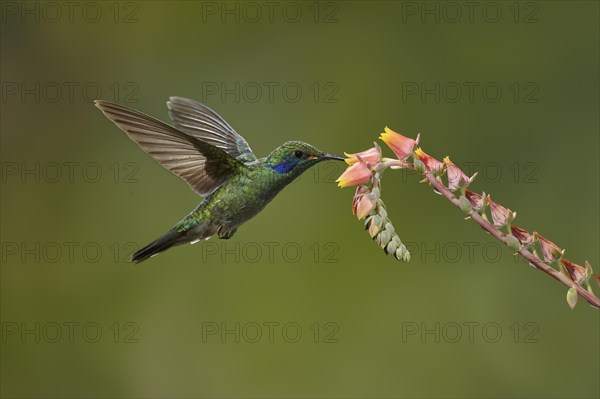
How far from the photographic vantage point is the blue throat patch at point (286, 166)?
1710mm

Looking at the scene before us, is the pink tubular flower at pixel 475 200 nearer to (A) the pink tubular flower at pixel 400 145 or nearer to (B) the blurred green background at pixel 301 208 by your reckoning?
(A) the pink tubular flower at pixel 400 145

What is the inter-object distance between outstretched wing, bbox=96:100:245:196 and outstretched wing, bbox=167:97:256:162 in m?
0.12

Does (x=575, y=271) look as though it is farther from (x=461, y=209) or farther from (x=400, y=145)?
(x=400, y=145)

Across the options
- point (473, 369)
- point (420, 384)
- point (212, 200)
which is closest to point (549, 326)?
point (473, 369)

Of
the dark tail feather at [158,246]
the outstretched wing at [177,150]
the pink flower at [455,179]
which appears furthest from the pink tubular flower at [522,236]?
the dark tail feather at [158,246]

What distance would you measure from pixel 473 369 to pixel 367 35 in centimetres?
196

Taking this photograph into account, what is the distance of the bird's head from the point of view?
167cm

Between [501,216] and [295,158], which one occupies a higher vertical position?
[295,158]

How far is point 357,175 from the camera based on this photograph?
1.44 metres

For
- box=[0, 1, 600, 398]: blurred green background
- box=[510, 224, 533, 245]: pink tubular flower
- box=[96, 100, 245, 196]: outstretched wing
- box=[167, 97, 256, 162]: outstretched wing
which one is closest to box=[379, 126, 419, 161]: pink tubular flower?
box=[510, 224, 533, 245]: pink tubular flower

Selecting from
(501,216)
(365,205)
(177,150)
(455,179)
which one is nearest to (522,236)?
(501,216)

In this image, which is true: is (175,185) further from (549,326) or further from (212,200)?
(212,200)

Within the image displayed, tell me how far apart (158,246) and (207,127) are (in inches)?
14.8

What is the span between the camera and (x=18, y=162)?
4555 mm
